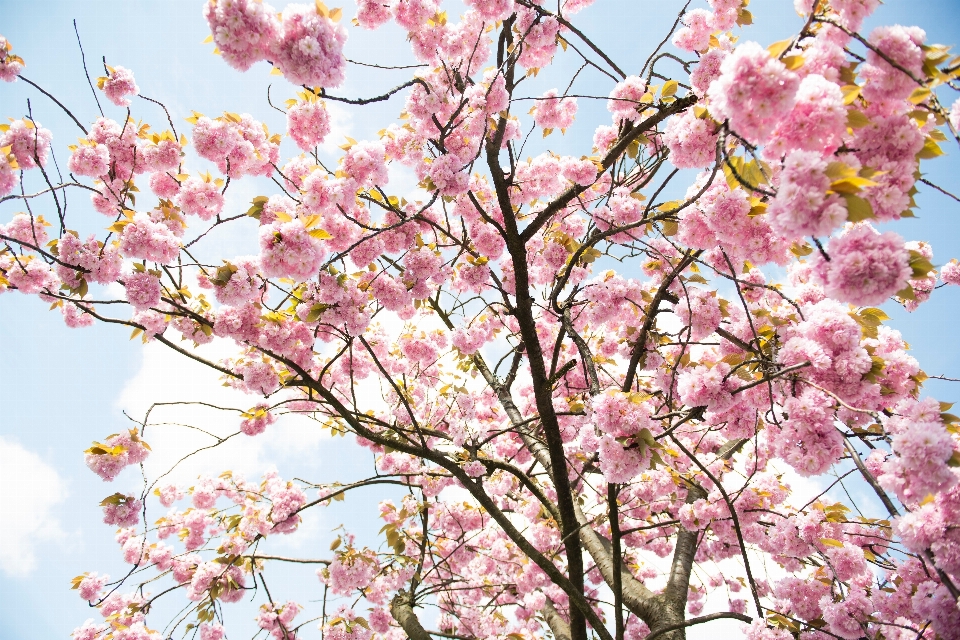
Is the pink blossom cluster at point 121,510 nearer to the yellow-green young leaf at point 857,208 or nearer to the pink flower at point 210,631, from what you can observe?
the pink flower at point 210,631

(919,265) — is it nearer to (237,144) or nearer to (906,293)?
(906,293)

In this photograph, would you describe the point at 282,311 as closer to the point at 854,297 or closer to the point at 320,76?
the point at 320,76

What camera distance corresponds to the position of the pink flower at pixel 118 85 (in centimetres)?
386

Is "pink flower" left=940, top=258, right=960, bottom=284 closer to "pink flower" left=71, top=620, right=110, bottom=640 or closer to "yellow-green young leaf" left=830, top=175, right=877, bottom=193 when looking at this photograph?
"yellow-green young leaf" left=830, top=175, right=877, bottom=193

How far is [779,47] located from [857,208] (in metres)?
0.62

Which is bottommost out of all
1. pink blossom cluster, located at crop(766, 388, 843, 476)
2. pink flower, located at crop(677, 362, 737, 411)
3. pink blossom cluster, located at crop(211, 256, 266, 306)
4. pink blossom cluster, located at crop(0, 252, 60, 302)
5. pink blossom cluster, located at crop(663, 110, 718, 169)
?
pink blossom cluster, located at crop(766, 388, 843, 476)

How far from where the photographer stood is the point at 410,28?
357 cm

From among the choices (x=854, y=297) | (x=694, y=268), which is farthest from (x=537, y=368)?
(x=854, y=297)

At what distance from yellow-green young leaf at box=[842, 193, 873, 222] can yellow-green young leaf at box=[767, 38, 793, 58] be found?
1.82 feet

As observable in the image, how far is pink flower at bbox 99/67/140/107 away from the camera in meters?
3.86

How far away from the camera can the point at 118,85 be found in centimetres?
387

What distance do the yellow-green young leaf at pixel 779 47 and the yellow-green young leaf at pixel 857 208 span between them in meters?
0.55

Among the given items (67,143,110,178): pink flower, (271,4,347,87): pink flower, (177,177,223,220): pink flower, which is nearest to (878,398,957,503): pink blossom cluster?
(271,4,347,87): pink flower

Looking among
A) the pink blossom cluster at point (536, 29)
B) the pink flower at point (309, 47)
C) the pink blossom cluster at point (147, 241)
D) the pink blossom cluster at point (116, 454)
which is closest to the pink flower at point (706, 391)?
the pink flower at point (309, 47)
